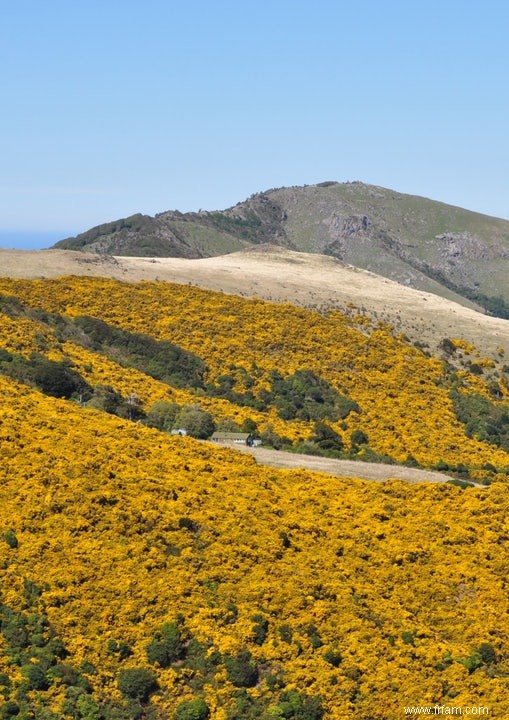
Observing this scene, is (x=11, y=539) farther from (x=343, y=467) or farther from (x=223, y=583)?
(x=343, y=467)

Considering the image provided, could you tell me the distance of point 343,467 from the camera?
60312 millimetres

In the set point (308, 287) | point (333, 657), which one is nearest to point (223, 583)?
point (333, 657)

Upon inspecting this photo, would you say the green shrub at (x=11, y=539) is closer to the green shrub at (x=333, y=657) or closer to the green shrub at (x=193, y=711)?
the green shrub at (x=193, y=711)

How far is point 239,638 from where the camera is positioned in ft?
129

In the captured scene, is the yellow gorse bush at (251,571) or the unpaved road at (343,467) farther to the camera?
the unpaved road at (343,467)

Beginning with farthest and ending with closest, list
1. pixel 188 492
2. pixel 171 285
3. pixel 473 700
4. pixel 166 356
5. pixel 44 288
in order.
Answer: pixel 171 285, pixel 44 288, pixel 166 356, pixel 188 492, pixel 473 700

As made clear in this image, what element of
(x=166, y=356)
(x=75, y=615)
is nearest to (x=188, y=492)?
(x=75, y=615)

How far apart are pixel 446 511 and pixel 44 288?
54191 millimetres

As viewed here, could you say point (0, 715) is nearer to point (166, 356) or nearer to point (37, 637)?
point (37, 637)

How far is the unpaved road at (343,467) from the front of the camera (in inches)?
2301

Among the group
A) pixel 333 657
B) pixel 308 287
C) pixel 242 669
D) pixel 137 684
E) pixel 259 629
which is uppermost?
pixel 308 287

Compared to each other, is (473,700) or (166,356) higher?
(166,356)

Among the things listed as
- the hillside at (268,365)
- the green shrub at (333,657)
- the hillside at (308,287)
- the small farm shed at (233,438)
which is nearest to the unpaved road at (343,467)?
the small farm shed at (233,438)

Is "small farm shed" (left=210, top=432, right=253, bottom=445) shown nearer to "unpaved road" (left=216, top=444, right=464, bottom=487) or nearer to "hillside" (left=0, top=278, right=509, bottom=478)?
"unpaved road" (left=216, top=444, right=464, bottom=487)
